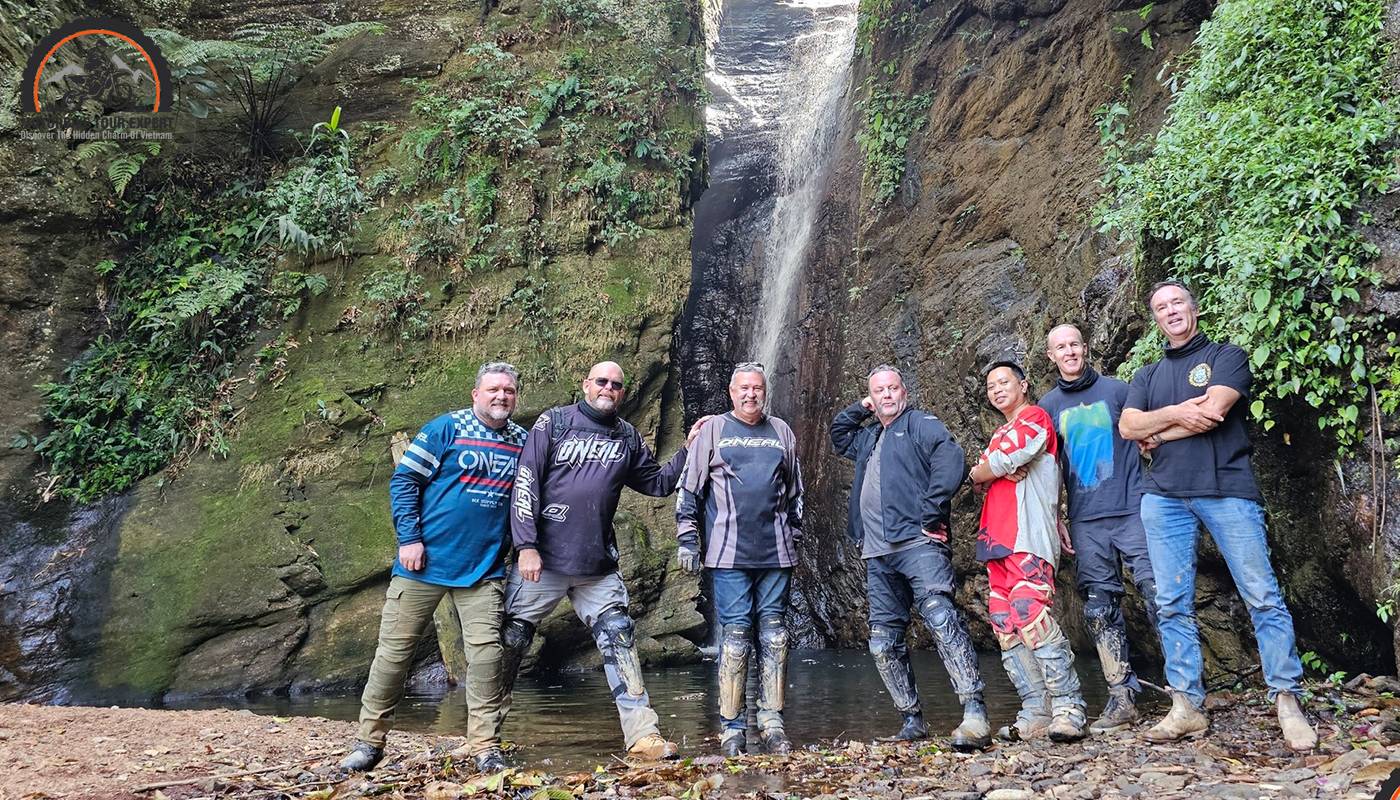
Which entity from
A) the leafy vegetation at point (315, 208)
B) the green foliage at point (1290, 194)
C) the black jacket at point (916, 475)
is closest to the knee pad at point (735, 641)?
the black jacket at point (916, 475)

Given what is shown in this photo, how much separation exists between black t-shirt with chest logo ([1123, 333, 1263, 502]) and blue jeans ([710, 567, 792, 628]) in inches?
79.6

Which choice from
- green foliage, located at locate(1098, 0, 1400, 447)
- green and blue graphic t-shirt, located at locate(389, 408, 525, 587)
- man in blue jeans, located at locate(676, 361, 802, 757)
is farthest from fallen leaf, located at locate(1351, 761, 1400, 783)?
green and blue graphic t-shirt, located at locate(389, 408, 525, 587)

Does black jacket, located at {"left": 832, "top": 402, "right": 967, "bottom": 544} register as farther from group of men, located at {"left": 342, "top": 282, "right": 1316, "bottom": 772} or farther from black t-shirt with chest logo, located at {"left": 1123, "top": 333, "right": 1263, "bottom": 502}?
black t-shirt with chest logo, located at {"left": 1123, "top": 333, "right": 1263, "bottom": 502}

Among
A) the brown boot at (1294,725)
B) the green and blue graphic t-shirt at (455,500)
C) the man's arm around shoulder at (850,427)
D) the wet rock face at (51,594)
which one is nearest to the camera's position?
the brown boot at (1294,725)

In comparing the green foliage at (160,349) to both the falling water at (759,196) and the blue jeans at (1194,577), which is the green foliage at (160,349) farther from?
the blue jeans at (1194,577)

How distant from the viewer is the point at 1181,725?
3.95 m

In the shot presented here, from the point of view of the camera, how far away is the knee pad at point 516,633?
15.4 feet

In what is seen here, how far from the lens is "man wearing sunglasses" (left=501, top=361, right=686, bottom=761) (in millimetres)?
4656

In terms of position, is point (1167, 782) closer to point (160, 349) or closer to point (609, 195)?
point (609, 195)

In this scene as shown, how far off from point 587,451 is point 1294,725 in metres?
3.67

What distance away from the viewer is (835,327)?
12719mm

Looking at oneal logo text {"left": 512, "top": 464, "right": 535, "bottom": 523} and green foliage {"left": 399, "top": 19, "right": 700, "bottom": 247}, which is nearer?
oneal logo text {"left": 512, "top": 464, "right": 535, "bottom": 523}

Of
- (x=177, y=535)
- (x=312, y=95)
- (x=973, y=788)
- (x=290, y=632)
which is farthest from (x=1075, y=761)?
(x=312, y=95)

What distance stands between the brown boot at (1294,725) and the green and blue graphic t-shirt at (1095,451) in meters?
1.39
